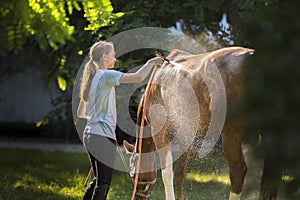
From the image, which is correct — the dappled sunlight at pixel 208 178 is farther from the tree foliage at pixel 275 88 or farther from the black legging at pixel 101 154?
the tree foliage at pixel 275 88

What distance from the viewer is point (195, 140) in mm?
5008

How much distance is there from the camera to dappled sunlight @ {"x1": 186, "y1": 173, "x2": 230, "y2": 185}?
731 cm

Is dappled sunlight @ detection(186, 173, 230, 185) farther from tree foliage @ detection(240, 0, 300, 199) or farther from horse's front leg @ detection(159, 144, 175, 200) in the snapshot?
tree foliage @ detection(240, 0, 300, 199)

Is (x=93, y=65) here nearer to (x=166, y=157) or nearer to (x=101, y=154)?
(x=101, y=154)

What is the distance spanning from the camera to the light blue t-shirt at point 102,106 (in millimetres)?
4328

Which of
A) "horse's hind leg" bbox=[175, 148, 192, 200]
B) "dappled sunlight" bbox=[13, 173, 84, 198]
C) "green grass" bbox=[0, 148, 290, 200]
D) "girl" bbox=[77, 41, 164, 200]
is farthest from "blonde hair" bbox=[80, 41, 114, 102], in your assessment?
"dappled sunlight" bbox=[13, 173, 84, 198]

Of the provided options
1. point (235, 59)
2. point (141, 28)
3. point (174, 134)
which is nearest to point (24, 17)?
point (235, 59)

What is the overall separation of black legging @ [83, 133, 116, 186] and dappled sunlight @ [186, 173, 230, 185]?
3.06m

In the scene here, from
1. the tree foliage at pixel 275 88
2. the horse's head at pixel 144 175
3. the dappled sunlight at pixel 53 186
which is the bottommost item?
the dappled sunlight at pixel 53 186

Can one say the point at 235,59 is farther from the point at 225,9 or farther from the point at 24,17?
the point at 225,9

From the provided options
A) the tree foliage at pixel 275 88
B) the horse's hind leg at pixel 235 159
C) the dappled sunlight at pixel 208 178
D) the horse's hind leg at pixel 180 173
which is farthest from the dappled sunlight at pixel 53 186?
the tree foliage at pixel 275 88

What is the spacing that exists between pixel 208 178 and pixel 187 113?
9.84 ft

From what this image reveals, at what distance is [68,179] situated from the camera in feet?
24.0

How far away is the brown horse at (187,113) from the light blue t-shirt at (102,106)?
350 mm
